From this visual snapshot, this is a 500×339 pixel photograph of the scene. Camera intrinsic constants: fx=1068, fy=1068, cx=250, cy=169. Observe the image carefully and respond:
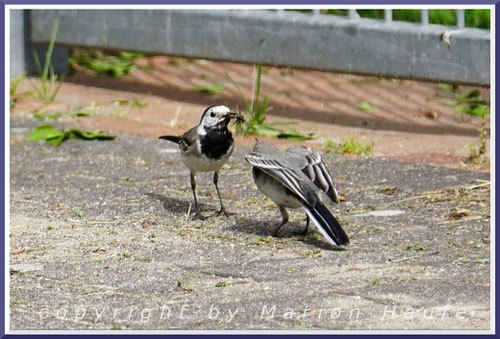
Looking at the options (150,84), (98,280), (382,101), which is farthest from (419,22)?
(98,280)

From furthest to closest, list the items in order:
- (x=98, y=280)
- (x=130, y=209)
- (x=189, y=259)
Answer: (x=130, y=209) → (x=189, y=259) → (x=98, y=280)

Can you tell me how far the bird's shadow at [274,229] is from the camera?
577 centimetres

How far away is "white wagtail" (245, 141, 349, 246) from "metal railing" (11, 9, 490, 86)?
2947mm

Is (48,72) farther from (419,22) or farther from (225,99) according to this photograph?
(419,22)

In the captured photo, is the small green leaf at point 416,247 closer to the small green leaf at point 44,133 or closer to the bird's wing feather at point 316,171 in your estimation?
the bird's wing feather at point 316,171

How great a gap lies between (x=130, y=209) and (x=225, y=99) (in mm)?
3439

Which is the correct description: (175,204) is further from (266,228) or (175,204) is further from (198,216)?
(266,228)

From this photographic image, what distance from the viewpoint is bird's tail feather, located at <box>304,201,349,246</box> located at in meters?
5.40

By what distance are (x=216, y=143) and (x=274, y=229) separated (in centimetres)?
60

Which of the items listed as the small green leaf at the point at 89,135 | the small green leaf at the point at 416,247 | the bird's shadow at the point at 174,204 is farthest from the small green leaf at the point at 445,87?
the small green leaf at the point at 416,247

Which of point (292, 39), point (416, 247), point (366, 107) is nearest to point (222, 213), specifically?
point (416, 247)

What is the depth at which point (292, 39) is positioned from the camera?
30.2 feet

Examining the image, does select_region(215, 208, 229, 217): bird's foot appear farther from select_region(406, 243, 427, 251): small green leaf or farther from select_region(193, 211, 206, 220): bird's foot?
select_region(406, 243, 427, 251): small green leaf

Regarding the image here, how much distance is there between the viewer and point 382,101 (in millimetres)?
9602
